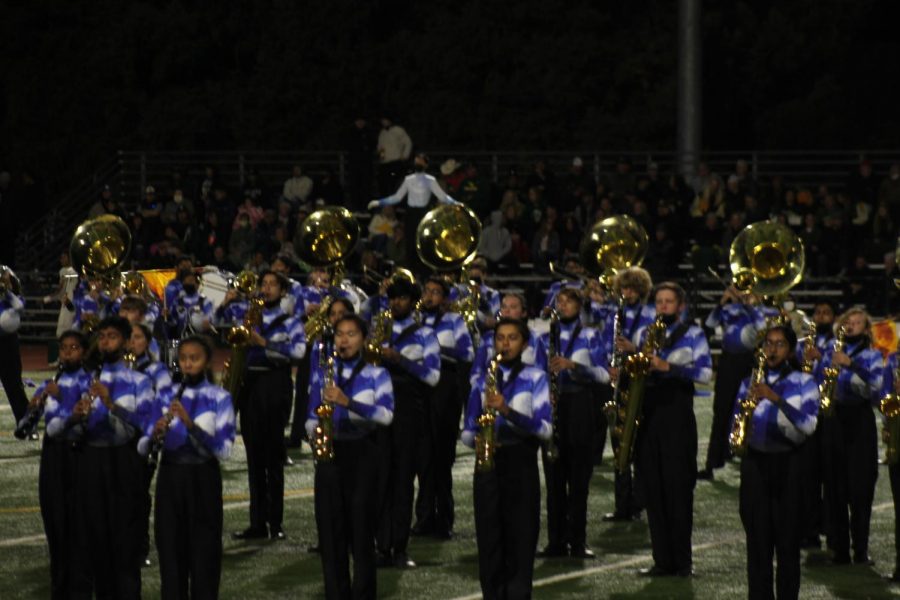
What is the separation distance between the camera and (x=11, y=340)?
17.4 m

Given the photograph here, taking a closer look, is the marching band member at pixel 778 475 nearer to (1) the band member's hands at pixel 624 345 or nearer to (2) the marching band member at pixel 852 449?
(1) the band member's hands at pixel 624 345

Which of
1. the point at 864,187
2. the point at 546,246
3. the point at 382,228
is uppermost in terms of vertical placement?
the point at 864,187

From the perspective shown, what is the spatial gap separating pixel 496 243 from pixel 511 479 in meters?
15.2

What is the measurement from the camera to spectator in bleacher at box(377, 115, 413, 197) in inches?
1027

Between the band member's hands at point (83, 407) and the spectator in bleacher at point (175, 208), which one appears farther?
the spectator in bleacher at point (175, 208)

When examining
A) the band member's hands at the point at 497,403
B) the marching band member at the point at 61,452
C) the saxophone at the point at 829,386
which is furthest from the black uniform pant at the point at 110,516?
the saxophone at the point at 829,386

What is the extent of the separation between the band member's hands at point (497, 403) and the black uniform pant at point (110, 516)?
1.99 meters

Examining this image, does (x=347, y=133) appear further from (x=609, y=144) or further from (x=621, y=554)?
(x=621, y=554)

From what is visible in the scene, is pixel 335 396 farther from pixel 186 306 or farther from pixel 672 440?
pixel 186 306

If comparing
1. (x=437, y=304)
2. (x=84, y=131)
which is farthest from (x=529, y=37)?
(x=437, y=304)

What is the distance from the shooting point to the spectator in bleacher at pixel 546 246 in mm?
25031

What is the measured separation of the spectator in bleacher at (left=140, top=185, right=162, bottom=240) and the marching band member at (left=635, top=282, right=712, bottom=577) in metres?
15.6

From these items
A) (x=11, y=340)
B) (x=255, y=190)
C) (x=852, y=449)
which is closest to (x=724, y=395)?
(x=852, y=449)

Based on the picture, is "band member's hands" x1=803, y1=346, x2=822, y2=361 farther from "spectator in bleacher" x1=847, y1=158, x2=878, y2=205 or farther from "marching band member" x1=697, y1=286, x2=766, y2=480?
"spectator in bleacher" x1=847, y1=158, x2=878, y2=205
